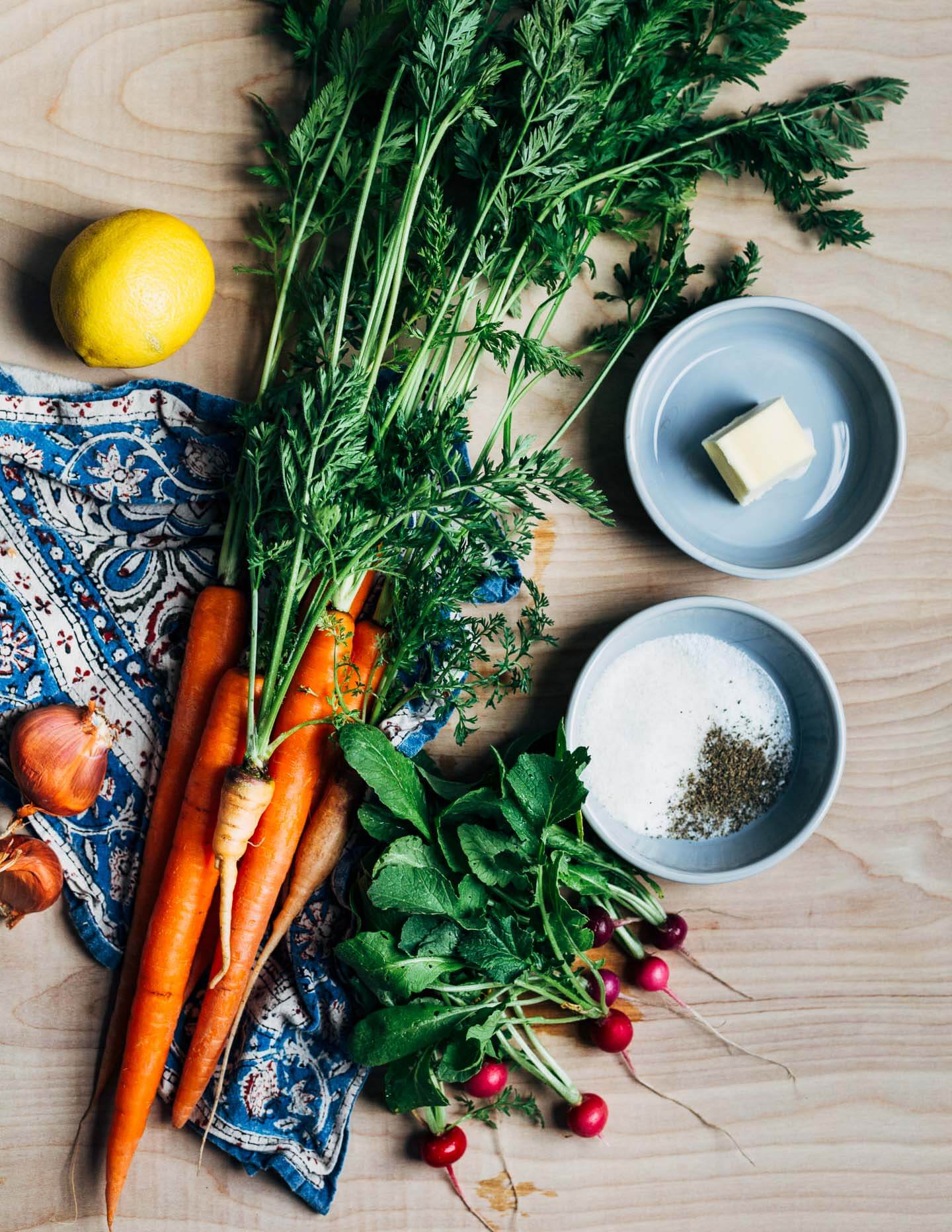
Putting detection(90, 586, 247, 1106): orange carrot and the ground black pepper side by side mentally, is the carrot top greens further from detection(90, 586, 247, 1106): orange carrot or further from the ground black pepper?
the ground black pepper

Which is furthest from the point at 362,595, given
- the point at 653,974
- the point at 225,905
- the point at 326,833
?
the point at 653,974

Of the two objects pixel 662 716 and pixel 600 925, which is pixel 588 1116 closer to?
pixel 600 925

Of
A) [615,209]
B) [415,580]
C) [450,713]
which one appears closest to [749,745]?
[450,713]

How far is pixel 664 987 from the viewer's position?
1168mm

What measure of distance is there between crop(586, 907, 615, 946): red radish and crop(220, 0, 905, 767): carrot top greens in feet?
1.00

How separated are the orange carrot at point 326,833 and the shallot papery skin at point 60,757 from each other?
0.28 metres

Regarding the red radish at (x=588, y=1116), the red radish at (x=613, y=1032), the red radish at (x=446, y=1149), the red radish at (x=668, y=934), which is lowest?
the red radish at (x=446, y=1149)

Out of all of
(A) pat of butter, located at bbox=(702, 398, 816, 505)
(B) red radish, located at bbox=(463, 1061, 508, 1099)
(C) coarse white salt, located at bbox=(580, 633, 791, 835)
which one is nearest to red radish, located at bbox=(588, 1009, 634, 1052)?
(B) red radish, located at bbox=(463, 1061, 508, 1099)

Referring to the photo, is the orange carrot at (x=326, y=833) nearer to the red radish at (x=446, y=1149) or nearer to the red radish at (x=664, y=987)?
the red radish at (x=446, y=1149)

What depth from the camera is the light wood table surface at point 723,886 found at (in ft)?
3.68

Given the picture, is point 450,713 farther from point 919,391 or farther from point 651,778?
point 919,391

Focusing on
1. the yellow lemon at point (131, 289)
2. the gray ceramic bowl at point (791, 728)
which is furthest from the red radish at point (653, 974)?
the yellow lemon at point (131, 289)

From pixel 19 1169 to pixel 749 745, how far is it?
44.7 inches

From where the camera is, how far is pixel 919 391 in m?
1.19
